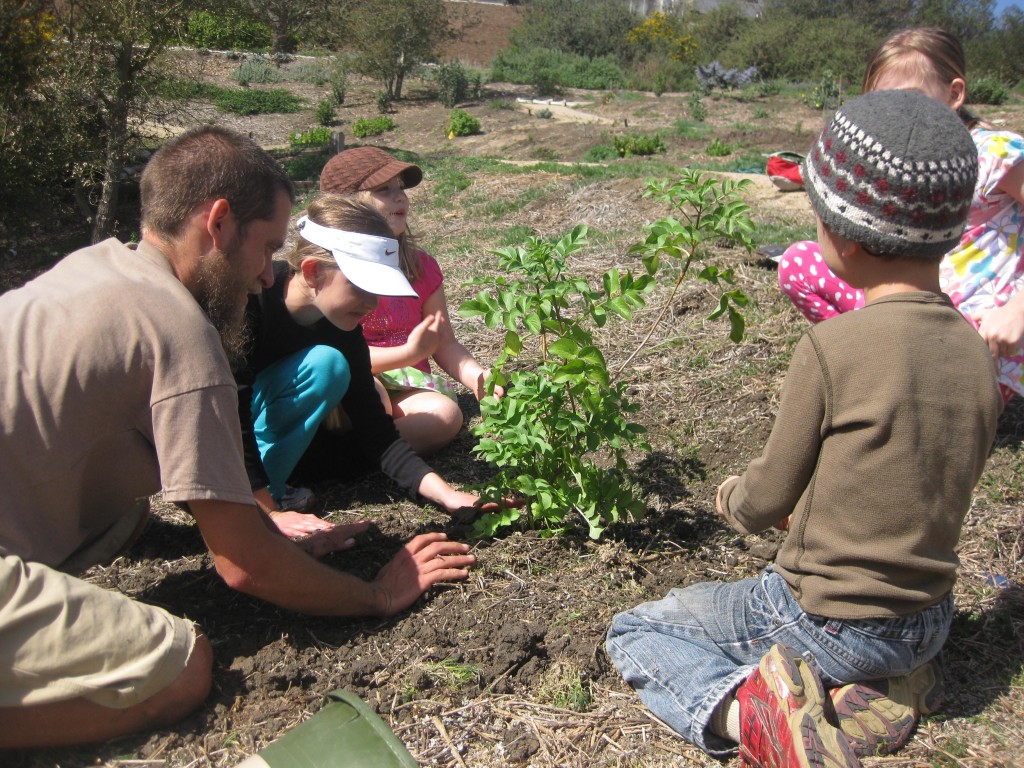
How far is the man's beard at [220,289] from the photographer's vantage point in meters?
1.99

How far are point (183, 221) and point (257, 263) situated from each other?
0.63ft

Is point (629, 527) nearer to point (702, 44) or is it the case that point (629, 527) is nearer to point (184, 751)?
point (184, 751)

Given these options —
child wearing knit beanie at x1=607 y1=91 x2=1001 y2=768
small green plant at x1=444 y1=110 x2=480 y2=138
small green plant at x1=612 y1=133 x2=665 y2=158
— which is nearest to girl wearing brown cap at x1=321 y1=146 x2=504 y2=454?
child wearing knit beanie at x1=607 y1=91 x2=1001 y2=768

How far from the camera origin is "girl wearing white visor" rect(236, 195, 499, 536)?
267cm

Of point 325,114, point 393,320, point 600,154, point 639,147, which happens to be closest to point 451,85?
point 325,114

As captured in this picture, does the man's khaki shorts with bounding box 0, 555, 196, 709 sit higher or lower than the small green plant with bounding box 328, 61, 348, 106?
higher

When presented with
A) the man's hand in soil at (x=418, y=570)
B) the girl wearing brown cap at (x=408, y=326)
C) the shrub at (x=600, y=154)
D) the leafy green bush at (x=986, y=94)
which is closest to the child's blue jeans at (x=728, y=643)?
the man's hand in soil at (x=418, y=570)

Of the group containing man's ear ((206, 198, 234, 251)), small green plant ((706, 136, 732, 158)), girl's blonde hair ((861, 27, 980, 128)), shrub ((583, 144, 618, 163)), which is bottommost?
shrub ((583, 144, 618, 163))

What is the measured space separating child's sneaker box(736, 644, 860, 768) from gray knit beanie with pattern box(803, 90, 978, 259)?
879mm

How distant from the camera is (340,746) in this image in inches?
66.6

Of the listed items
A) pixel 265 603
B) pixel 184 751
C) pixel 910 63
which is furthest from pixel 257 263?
pixel 910 63

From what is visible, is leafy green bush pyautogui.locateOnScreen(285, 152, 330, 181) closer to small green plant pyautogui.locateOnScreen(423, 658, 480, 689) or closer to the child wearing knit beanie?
small green plant pyautogui.locateOnScreen(423, 658, 480, 689)

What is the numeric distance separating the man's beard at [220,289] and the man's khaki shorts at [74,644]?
2.10ft

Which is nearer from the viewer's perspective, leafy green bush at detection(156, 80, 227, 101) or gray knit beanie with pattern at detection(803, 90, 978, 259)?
gray knit beanie with pattern at detection(803, 90, 978, 259)
